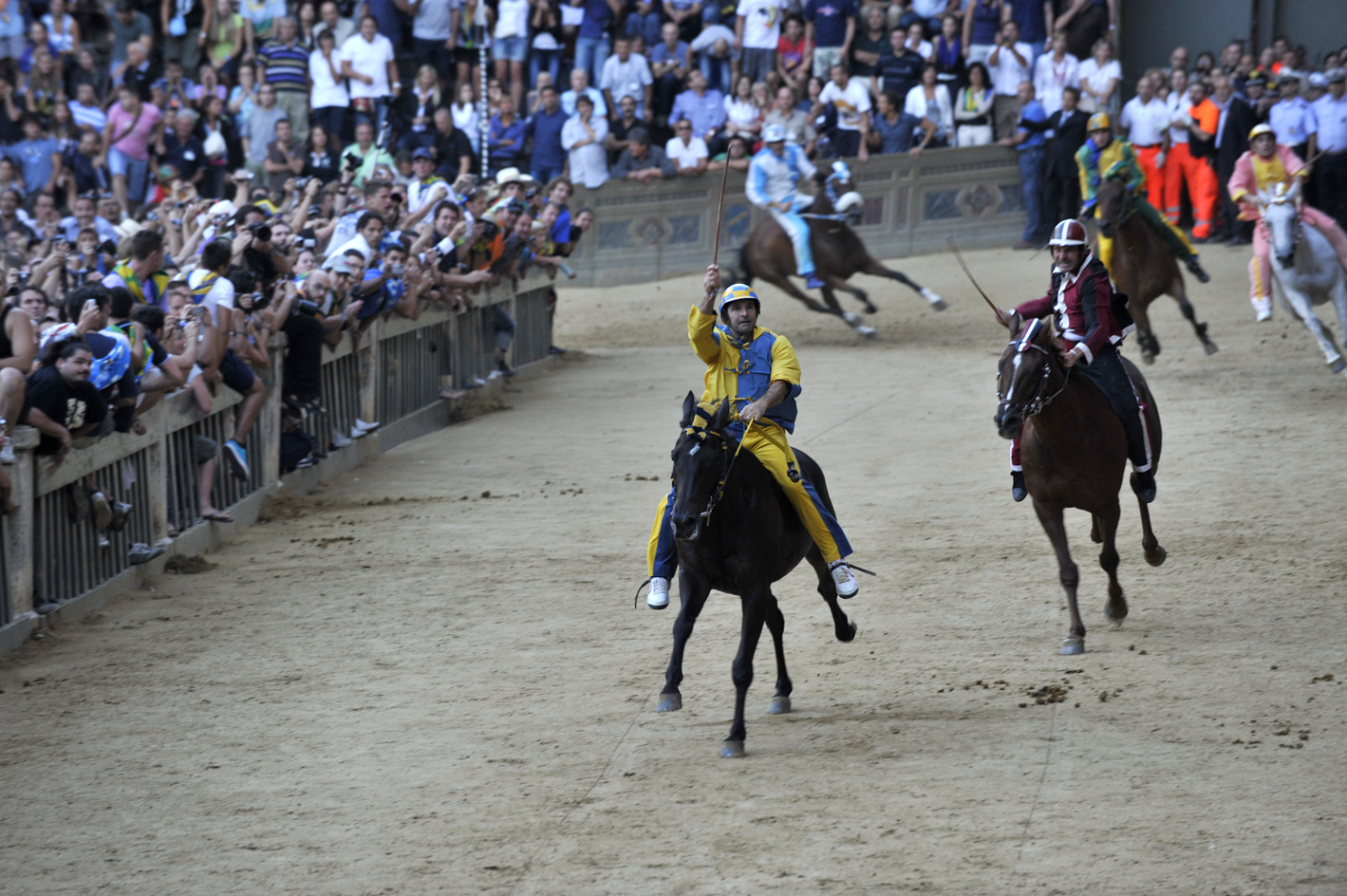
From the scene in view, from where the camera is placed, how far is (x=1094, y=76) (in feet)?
80.5

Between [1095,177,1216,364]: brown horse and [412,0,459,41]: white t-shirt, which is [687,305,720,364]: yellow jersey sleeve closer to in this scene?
[1095,177,1216,364]: brown horse

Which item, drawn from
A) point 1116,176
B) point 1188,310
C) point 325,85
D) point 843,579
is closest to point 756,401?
point 843,579

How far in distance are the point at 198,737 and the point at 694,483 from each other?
3067mm

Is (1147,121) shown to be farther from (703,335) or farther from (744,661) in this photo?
(744,661)

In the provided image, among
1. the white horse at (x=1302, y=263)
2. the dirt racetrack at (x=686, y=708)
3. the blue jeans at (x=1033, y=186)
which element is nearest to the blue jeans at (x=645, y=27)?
the blue jeans at (x=1033, y=186)

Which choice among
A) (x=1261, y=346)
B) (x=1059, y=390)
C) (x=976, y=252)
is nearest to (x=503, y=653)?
(x=1059, y=390)

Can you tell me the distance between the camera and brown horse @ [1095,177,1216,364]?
55.4ft

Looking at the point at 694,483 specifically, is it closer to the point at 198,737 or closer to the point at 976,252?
the point at 198,737

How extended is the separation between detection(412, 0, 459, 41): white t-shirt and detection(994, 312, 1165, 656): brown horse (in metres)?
19.0

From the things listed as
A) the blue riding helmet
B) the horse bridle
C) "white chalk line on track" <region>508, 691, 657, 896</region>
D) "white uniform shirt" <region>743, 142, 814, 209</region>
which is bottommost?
"white chalk line on track" <region>508, 691, 657, 896</region>

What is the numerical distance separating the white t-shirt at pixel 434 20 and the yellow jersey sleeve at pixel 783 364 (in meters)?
19.7

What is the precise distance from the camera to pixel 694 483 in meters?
6.91

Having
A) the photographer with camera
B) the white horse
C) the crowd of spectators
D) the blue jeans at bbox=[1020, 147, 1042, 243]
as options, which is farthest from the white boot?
the photographer with camera

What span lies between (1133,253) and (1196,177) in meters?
7.94
